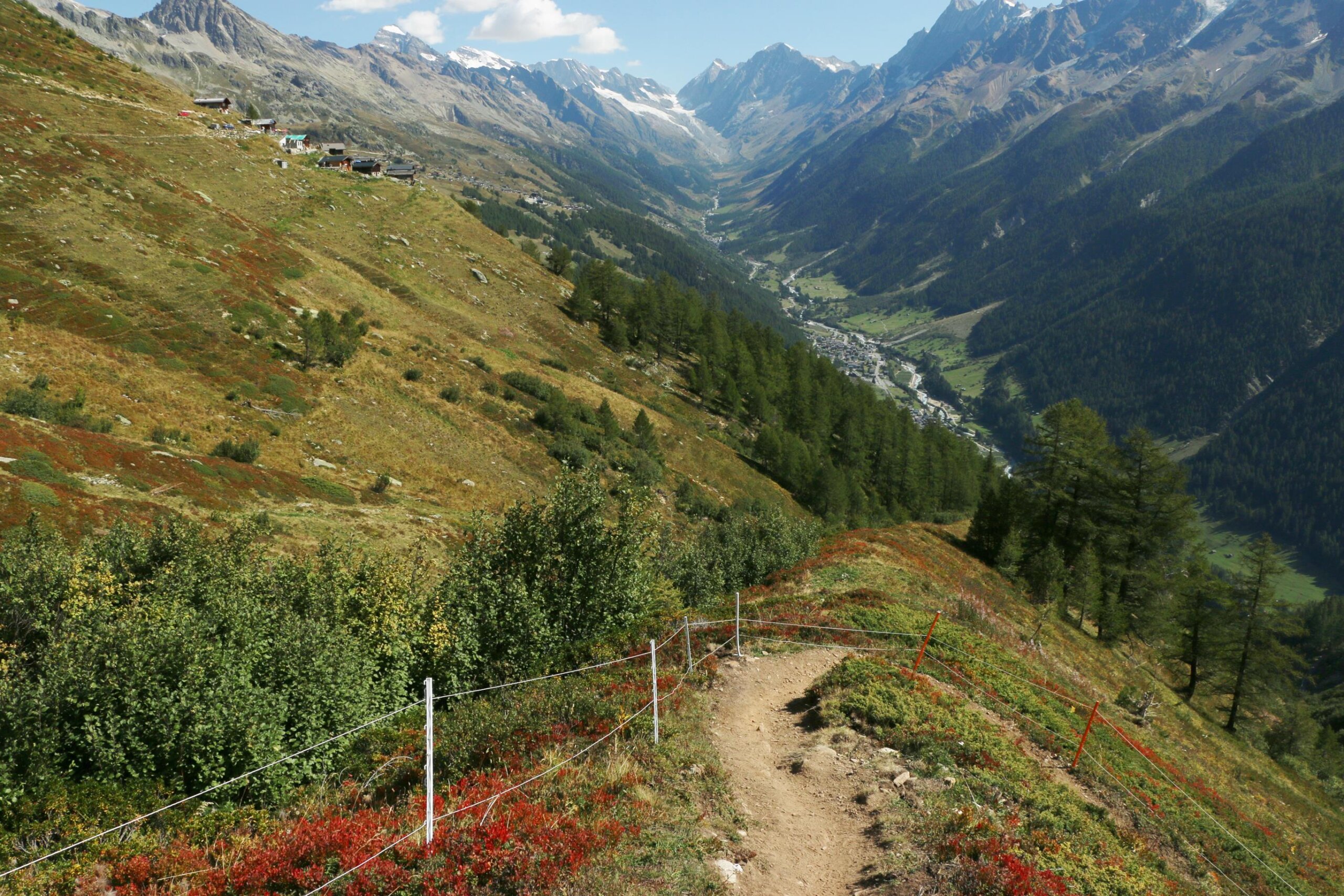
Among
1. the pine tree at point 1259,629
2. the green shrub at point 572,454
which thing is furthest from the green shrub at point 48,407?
the pine tree at point 1259,629

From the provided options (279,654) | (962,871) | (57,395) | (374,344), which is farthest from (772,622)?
(374,344)

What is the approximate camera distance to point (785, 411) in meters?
123

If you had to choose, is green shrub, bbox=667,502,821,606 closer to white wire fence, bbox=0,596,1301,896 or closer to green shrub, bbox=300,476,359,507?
white wire fence, bbox=0,596,1301,896

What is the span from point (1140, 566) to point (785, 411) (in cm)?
7209

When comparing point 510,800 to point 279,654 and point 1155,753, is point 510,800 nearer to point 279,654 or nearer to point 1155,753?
point 279,654

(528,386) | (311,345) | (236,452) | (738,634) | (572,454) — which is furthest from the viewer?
(528,386)

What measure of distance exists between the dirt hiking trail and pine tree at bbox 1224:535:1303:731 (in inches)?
1862

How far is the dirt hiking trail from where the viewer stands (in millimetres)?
11805

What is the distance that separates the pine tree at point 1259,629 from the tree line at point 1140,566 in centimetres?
9

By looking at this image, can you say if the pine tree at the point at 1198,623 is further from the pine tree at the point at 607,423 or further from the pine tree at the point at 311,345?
the pine tree at the point at 311,345

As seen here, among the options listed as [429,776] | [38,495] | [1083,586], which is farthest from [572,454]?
[429,776]

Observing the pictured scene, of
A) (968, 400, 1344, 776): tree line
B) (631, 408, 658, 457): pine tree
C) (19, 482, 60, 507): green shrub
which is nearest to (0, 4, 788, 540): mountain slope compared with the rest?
(19, 482, 60, 507): green shrub

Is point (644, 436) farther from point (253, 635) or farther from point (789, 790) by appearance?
point (789, 790)

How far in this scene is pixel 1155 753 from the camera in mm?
23719
